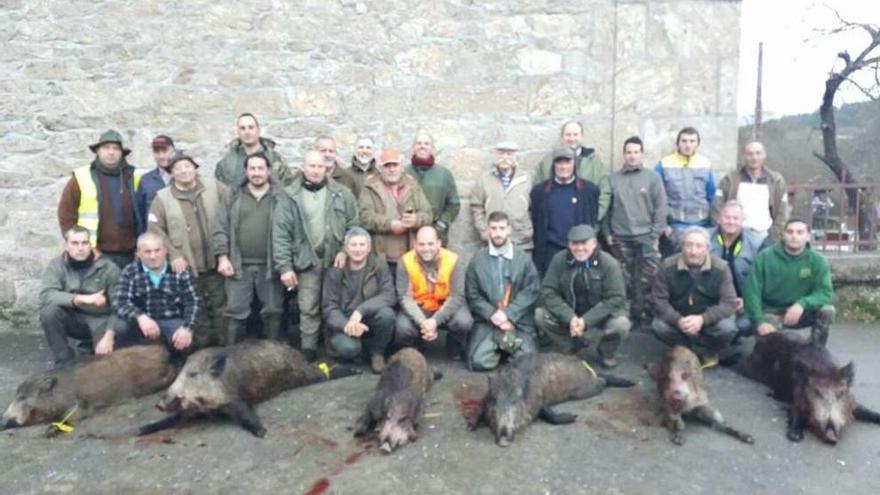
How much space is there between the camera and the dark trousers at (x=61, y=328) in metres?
6.07

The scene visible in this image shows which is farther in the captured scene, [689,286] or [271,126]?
[271,126]

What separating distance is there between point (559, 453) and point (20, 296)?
588 cm

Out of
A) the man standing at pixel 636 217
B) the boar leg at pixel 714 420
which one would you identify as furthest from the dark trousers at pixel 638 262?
the boar leg at pixel 714 420

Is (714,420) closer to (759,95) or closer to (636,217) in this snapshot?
(636,217)

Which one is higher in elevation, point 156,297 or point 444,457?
point 156,297

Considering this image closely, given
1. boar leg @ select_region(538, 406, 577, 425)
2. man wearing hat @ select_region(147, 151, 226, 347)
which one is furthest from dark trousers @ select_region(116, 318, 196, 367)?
boar leg @ select_region(538, 406, 577, 425)

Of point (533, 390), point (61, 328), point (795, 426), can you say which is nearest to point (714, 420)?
point (795, 426)

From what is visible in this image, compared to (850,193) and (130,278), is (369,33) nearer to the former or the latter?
(130,278)

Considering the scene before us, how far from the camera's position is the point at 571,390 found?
5.48 m

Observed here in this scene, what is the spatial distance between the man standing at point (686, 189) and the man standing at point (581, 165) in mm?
571

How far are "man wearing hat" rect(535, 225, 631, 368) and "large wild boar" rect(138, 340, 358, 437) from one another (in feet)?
6.55

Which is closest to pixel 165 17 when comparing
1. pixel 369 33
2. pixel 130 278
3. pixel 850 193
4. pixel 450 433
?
pixel 369 33

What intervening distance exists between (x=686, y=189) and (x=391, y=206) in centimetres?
274

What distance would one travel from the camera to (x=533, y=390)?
5.14 metres
